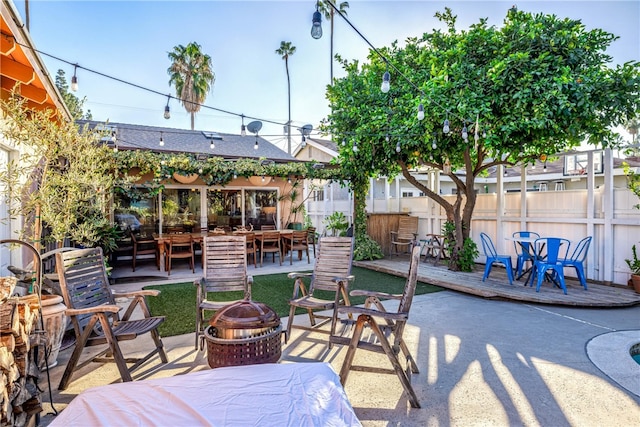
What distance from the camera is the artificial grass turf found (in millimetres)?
4578

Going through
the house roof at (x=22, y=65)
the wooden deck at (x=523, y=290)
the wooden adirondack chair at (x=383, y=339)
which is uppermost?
the house roof at (x=22, y=65)

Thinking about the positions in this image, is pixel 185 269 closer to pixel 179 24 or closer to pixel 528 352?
pixel 179 24

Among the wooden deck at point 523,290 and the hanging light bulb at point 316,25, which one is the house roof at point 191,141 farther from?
the hanging light bulb at point 316,25

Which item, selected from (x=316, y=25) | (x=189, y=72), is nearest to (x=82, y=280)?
(x=316, y=25)

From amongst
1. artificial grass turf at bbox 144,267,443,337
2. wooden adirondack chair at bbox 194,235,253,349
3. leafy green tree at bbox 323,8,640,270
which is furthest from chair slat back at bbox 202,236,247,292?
leafy green tree at bbox 323,8,640,270

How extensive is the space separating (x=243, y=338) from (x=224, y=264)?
243 centimetres

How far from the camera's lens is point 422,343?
381 centimetres

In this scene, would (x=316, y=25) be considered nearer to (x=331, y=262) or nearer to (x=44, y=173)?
(x=331, y=262)

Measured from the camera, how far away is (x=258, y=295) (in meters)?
5.83

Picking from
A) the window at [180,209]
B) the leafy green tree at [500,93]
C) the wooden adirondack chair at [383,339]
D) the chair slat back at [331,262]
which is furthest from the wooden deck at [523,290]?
the window at [180,209]

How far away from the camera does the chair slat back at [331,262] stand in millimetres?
4496

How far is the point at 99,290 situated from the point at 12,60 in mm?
2250

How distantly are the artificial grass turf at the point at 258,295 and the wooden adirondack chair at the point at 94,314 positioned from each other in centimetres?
91

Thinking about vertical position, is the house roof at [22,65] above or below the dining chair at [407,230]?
above
